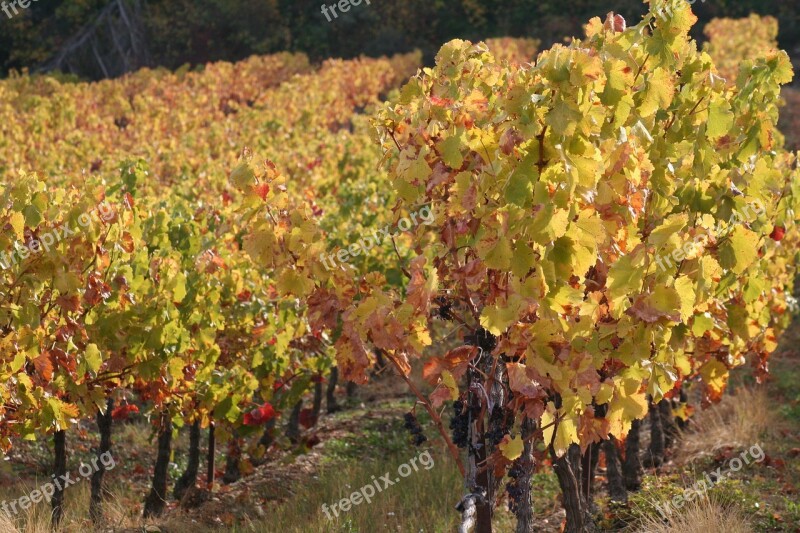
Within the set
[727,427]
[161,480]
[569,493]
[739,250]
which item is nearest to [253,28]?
[161,480]

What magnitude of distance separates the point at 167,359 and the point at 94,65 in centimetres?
2893

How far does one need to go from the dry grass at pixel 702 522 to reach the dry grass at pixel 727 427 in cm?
201

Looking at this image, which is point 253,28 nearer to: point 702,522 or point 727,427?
point 727,427

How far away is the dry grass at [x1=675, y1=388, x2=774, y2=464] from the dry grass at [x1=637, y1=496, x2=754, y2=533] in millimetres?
2008

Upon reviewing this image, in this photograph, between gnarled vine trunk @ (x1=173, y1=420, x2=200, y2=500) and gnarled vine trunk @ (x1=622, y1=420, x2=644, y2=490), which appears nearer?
gnarled vine trunk @ (x1=622, y1=420, x2=644, y2=490)

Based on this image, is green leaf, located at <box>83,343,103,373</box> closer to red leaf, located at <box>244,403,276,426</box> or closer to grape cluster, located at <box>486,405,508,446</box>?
grape cluster, located at <box>486,405,508,446</box>

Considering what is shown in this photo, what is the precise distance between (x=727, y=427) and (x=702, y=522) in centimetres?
319

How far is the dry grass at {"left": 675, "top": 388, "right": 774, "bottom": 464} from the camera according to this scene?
8312 mm

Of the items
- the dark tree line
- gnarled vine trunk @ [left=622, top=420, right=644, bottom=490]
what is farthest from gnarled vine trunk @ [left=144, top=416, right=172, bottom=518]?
the dark tree line

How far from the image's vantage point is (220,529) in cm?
698

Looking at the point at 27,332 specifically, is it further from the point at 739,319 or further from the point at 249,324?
the point at 739,319

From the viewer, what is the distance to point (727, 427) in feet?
28.4

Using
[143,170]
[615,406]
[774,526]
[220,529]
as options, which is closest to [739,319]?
[774,526]

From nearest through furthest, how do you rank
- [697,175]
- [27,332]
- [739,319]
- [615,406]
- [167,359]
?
[615,406], [697,175], [27,332], [739,319], [167,359]
